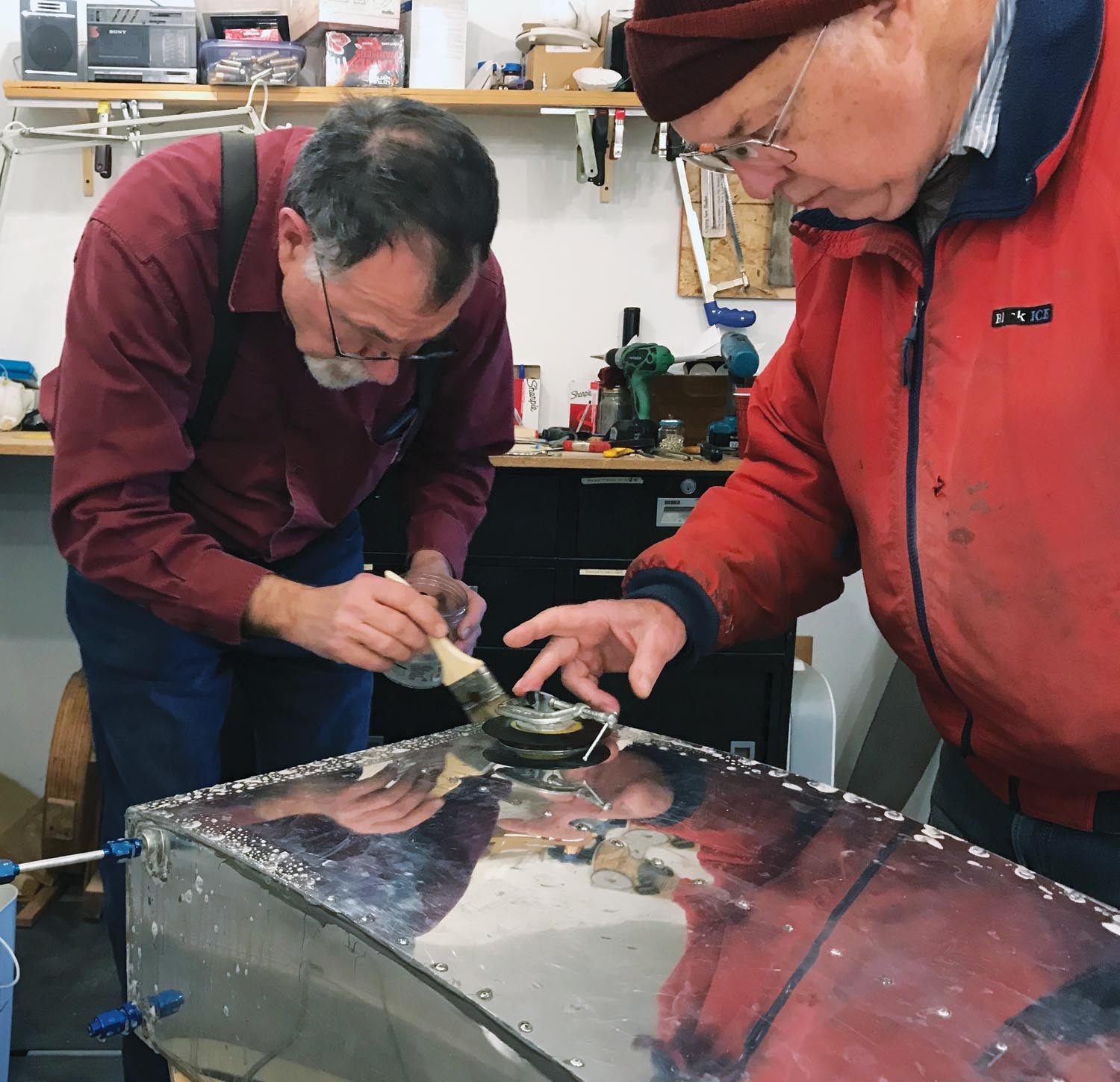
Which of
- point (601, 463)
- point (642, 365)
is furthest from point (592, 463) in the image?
point (642, 365)

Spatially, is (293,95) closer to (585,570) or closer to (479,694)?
(585,570)

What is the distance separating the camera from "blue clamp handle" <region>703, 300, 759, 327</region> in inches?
102

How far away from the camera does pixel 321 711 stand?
134cm

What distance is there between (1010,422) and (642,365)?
64.4 inches

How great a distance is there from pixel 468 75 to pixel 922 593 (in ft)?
6.99

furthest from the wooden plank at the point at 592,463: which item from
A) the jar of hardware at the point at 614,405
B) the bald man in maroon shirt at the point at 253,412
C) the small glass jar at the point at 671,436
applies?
the bald man in maroon shirt at the point at 253,412

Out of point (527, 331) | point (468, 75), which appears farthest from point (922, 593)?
point (468, 75)

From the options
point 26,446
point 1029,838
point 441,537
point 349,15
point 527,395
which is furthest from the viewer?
point 527,395

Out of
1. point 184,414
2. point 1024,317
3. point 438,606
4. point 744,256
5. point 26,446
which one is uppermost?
point 744,256

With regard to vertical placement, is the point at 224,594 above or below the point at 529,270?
below

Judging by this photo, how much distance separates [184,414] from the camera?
1139 millimetres

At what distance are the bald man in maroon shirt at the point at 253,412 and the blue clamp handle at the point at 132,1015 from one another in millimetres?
222

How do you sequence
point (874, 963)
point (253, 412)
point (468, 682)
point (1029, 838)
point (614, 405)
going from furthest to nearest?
1. point (614, 405)
2. point (253, 412)
3. point (468, 682)
4. point (1029, 838)
5. point (874, 963)

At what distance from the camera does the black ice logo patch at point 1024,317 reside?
0.73 meters
